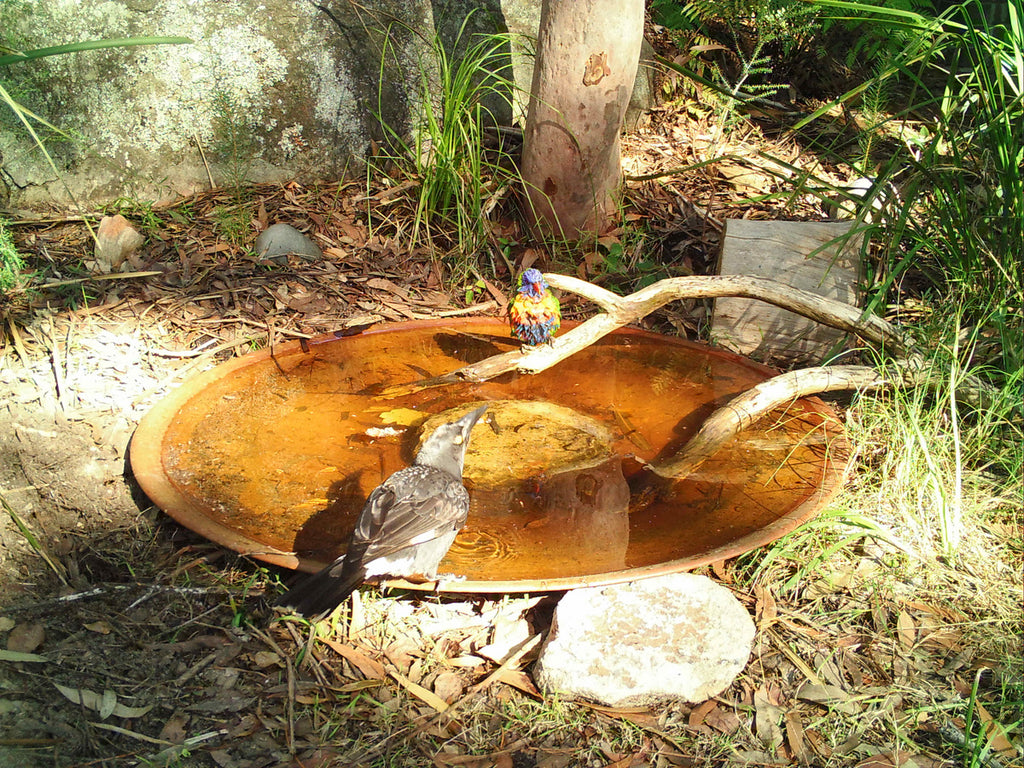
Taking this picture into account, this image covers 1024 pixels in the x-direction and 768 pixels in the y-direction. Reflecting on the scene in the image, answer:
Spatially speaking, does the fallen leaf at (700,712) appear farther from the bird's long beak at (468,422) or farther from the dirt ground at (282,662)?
the bird's long beak at (468,422)

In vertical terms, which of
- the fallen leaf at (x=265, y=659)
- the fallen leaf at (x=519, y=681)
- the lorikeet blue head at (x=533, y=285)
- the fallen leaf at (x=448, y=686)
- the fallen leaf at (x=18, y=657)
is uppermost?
the lorikeet blue head at (x=533, y=285)

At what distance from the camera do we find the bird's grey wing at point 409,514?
2504 millimetres

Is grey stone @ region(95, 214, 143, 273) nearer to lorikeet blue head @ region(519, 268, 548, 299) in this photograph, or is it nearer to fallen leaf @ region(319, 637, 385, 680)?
lorikeet blue head @ region(519, 268, 548, 299)

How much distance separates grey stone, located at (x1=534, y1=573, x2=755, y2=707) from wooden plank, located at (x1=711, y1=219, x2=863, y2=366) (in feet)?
6.09

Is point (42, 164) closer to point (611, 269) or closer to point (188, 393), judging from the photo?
point (188, 393)

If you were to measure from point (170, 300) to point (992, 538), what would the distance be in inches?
142

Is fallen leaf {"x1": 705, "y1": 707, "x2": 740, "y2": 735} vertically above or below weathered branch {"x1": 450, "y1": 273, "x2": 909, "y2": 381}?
below

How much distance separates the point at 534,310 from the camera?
3541 millimetres

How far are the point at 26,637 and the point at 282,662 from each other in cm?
75

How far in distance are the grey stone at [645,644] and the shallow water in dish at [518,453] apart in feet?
0.34

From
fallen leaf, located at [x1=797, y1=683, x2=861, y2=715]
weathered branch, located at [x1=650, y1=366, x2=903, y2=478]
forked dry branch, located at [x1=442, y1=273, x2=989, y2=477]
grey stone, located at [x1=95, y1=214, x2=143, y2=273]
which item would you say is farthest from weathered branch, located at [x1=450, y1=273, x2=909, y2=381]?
grey stone, located at [x1=95, y1=214, x2=143, y2=273]

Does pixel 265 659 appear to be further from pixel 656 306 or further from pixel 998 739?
pixel 656 306

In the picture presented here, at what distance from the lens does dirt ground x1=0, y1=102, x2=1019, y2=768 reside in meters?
2.30

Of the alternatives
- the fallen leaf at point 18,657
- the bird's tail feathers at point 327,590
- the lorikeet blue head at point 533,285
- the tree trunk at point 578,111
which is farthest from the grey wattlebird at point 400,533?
the tree trunk at point 578,111
